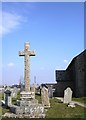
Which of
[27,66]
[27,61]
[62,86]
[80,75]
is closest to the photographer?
[27,66]

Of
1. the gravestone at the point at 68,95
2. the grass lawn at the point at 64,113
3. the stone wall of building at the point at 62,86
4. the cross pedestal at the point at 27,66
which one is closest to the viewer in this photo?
the grass lawn at the point at 64,113

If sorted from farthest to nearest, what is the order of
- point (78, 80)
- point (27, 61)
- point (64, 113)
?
point (78, 80), point (27, 61), point (64, 113)

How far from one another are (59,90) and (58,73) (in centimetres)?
371

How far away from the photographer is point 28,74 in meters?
15.8

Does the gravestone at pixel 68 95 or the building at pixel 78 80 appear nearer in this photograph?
the gravestone at pixel 68 95

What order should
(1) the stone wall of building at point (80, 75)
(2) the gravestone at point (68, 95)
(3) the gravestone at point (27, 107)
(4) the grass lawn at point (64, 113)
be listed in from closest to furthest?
(4) the grass lawn at point (64, 113)
(3) the gravestone at point (27, 107)
(2) the gravestone at point (68, 95)
(1) the stone wall of building at point (80, 75)

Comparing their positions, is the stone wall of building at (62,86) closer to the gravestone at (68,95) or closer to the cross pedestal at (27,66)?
the gravestone at (68,95)

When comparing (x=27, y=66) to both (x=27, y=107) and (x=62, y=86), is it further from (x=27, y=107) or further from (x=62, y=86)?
(x=62, y=86)

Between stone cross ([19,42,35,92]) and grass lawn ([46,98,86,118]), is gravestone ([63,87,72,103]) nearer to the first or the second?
grass lawn ([46,98,86,118])

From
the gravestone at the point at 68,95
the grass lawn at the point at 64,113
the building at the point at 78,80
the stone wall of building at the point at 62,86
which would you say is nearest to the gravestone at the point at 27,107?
the grass lawn at the point at 64,113

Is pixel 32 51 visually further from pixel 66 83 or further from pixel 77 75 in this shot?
pixel 66 83

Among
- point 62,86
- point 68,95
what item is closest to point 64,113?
point 68,95

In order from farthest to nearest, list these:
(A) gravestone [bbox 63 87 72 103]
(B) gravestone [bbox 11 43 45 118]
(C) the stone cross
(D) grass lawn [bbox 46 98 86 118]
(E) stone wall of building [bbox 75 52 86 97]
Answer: (E) stone wall of building [bbox 75 52 86 97], (A) gravestone [bbox 63 87 72 103], (C) the stone cross, (B) gravestone [bbox 11 43 45 118], (D) grass lawn [bbox 46 98 86 118]

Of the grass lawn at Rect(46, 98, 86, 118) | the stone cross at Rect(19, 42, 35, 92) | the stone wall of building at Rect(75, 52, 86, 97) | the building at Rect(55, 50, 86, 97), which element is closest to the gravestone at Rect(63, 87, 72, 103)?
the grass lawn at Rect(46, 98, 86, 118)
